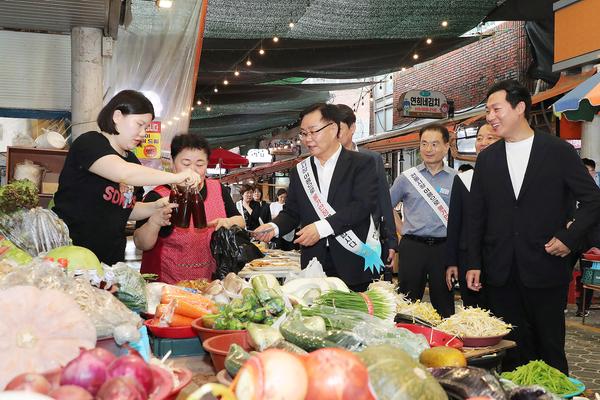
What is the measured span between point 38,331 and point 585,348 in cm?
644

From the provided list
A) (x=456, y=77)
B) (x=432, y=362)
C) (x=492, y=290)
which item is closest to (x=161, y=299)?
(x=432, y=362)

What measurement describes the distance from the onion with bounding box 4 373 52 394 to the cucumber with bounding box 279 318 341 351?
2.64ft

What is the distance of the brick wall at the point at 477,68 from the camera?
14.5 meters

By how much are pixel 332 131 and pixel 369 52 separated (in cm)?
878

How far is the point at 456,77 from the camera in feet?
57.3

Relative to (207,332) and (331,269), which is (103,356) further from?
(331,269)

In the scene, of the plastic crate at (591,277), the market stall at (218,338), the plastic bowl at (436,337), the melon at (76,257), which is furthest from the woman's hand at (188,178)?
the plastic crate at (591,277)

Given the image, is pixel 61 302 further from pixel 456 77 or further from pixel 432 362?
pixel 456 77

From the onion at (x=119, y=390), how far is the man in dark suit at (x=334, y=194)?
248cm

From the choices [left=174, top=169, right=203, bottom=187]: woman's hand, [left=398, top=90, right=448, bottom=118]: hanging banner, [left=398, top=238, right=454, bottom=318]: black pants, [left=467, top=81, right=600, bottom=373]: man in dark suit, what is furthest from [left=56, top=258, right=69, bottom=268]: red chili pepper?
[left=398, top=90, right=448, bottom=118]: hanging banner

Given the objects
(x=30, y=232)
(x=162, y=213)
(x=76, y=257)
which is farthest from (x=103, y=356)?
(x=162, y=213)

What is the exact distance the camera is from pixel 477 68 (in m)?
16.5

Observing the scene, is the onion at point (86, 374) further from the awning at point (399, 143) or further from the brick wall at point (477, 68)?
the brick wall at point (477, 68)

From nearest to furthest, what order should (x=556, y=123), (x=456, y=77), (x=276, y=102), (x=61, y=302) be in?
(x=61, y=302), (x=556, y=123), (x=456, y=77), (x=276, y=102)
